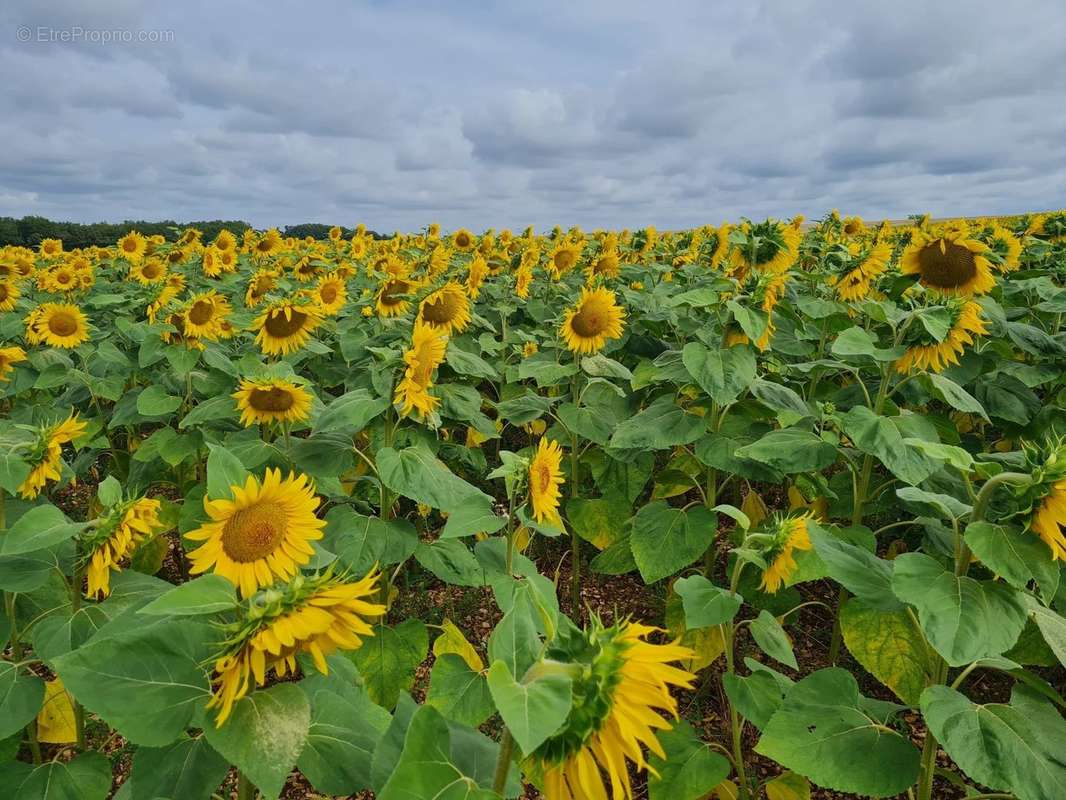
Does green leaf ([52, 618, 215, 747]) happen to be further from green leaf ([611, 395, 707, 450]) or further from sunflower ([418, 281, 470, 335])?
sunflower ([418, 281, 470, 335])

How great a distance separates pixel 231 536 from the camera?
65.8 inches

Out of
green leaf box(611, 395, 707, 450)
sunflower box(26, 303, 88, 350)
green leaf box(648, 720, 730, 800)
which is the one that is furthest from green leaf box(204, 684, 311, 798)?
sunflower box(26, 303, 88, 350)

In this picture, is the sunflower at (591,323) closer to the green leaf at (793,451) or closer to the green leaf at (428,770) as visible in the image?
the green leaf at (793,451)

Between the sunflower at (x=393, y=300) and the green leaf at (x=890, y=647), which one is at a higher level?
the sunflower at (x=393, y=300)

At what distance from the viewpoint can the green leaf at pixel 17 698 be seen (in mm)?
1773

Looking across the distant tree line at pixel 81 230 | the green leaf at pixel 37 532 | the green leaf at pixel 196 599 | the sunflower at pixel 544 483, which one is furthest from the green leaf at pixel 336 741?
the distant tree line at pixel 81 230

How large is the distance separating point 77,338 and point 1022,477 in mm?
5702

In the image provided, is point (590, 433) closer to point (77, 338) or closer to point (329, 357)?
point (329, 357)

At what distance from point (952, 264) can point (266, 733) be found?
4438 millimetres

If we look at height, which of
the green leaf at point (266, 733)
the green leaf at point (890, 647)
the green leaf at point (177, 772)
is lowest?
the green leaf at point (890, 647)

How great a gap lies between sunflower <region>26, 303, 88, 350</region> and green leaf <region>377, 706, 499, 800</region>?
5.21 metres

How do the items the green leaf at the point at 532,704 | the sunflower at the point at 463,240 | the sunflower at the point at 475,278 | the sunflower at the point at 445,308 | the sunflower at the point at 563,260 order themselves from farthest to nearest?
the sunflower at the point at 463,240 < the sunflower at the point at 563,260 < the sunflower at the point at 475,278 < the sunflower at the point at 445,308 < the green leaf at the point at 532,704

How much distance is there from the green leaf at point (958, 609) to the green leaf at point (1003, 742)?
7.1 inches

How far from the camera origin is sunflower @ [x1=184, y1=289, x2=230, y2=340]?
4090 millimetres
